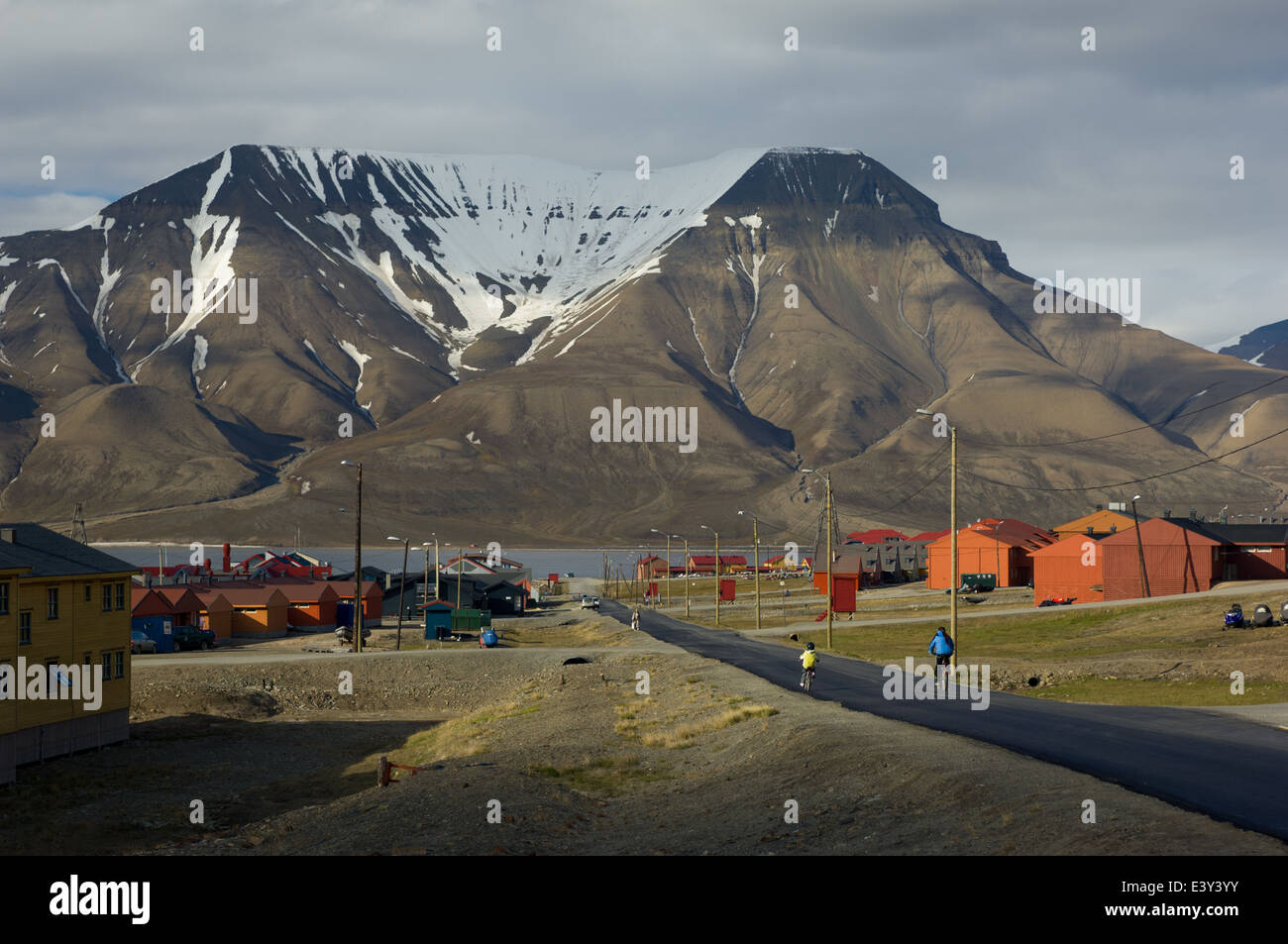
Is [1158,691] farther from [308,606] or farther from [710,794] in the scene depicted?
[308,606]

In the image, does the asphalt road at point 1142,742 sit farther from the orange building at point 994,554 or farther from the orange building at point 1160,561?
the orange building at point 994,554

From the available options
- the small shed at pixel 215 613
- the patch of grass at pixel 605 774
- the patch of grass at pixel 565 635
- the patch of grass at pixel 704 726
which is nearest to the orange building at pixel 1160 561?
the patch of grass at pixel 565 635

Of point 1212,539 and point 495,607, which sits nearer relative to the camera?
point 1212,539

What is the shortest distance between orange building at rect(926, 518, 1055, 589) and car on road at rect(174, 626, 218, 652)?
72.4m

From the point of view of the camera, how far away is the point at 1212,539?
92.9m

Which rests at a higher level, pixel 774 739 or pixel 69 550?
pixel 69 550

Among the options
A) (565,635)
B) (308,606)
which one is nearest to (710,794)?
(565,635)

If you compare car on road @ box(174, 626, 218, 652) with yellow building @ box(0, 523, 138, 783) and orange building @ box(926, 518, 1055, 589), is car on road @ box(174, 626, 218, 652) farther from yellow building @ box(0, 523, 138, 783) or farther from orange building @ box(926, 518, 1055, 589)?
orange building @ box(926, 518, 1055, 589)

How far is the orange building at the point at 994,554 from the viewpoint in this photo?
12631 cm

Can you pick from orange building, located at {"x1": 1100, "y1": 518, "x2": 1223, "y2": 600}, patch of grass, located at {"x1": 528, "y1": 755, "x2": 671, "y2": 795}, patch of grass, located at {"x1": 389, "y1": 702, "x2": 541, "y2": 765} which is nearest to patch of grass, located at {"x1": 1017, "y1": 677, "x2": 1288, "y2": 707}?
patch of grass, located at {"x1": 528, "y1": 755, "x2": 671, "y2": 795}

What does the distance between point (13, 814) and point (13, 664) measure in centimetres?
732
